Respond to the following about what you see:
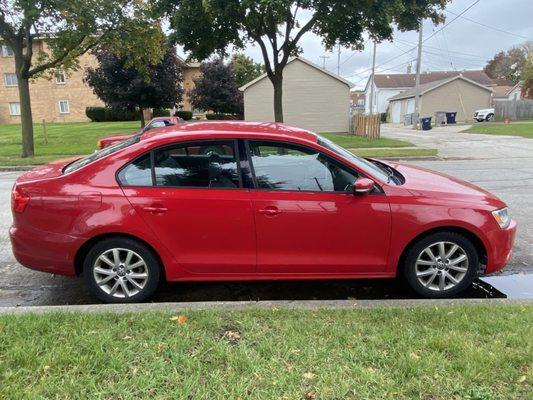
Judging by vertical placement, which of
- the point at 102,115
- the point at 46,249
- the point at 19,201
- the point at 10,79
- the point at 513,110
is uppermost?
the point at 10,79

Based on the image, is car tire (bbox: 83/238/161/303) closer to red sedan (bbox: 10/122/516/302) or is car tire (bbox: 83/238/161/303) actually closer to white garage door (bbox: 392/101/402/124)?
red sedan (bbox: 10/122/516/302)

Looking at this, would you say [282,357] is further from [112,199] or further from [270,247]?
[112,199]

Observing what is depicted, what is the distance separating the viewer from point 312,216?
3.98m

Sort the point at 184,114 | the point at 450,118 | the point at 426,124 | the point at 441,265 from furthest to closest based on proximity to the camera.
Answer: the point at 184,114, the point at 450,118, the point at 426,124, the point at 441,265

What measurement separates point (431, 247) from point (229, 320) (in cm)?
197

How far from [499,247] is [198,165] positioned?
2851mm

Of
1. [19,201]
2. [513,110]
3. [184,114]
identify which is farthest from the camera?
[184,114]

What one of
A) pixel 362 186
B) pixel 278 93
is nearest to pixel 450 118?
pixel 278 93

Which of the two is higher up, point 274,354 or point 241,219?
point 241,219

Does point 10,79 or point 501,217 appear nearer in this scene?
point 501,217

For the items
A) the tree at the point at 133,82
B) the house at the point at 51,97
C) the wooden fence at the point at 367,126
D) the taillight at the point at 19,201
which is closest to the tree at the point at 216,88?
the tree at the point at 133,82

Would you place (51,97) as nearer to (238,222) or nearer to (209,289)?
(209,289)

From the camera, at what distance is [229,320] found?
341 centimetres

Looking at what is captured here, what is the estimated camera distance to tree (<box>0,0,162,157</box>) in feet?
51.4
